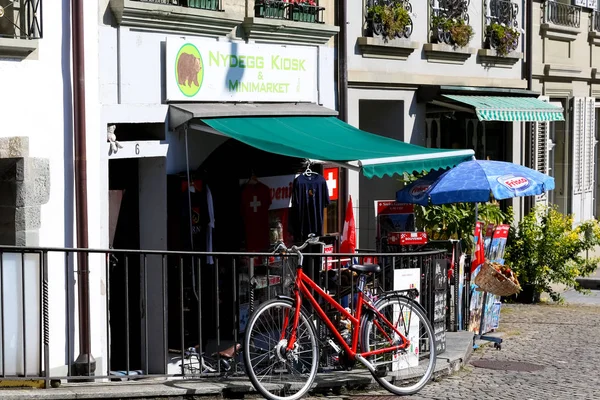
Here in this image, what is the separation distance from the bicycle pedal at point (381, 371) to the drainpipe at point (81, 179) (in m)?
2.55

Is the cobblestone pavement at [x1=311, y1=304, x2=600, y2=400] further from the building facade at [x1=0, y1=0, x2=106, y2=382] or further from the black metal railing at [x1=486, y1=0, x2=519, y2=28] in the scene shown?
the black metal railing at [x1=486, y1=0, x2=519, y2=28]

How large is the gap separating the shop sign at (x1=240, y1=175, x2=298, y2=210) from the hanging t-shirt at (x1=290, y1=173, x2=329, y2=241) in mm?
158

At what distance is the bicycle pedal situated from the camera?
915cm

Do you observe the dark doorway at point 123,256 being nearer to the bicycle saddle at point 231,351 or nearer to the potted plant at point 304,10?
the bicycle saddle at point 231,351

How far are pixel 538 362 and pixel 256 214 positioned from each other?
3448 millimetres

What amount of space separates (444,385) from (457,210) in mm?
5124

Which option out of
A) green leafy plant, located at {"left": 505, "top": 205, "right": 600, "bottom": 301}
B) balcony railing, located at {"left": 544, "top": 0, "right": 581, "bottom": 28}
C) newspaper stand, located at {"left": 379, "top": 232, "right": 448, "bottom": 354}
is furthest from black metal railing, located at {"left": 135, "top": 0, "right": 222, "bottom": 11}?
balcony railing, located at {"left": 544, "top": 0, "right": 581, "bottom": 28}

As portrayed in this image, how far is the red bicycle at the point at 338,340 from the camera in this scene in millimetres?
8461

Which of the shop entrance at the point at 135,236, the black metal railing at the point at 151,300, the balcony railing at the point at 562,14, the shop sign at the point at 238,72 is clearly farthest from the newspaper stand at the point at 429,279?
the balcony railing at the point at 562,14

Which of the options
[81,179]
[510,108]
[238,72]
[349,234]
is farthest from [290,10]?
[510,108]

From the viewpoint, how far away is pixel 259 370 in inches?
333

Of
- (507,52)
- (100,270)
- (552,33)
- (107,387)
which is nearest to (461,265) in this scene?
(100,270)

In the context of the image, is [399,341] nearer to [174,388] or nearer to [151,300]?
[174,388]

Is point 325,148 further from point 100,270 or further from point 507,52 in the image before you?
point 507,52
